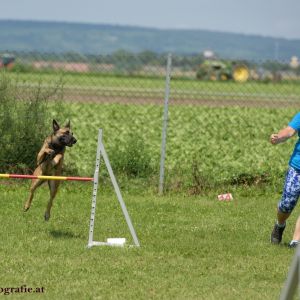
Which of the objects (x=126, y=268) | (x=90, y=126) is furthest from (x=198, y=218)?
(x=90, y=126)

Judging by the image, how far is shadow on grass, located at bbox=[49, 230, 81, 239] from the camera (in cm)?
946

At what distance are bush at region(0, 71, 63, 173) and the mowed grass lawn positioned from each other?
17.5 inches

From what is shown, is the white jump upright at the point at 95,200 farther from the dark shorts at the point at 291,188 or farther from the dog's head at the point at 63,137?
the dark shorts at the point at 291,188

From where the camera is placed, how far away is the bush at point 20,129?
510 inches

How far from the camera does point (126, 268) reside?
26.5 ft

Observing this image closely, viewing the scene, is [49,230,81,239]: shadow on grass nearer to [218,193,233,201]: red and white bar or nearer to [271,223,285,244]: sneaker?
[271,223,285,244]: sneaker

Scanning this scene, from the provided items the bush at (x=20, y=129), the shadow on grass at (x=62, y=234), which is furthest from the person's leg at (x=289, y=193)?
the bush at (x=20, y=129)

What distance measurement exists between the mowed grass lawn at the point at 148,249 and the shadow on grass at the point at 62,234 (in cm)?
1

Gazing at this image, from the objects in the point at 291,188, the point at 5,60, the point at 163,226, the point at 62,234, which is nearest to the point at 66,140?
the point at 62,234

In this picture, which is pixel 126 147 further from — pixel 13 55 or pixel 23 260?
pixel 23 260

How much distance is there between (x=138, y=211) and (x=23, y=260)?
3.22m

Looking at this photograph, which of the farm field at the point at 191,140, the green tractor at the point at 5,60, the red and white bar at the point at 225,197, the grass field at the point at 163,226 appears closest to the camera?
the grass field at the point at 163,226

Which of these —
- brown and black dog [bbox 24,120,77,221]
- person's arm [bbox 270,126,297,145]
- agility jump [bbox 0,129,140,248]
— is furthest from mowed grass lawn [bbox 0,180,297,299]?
person's arm [bbox 270,126,297,145]

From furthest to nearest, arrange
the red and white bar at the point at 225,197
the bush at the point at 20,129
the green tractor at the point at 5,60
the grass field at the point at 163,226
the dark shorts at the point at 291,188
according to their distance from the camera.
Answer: the green tractor at the point at 5,60 < the bush at the point at 20,129 < the red and white bar at the point at 225,197 < the dark shorts at the point at 291,188 < the grass field at the point at 163,226
